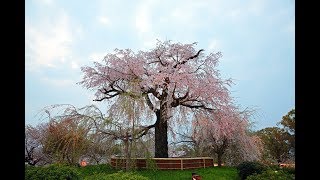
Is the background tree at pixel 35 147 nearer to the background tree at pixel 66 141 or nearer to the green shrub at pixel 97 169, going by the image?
the background tree at pixel 66 141

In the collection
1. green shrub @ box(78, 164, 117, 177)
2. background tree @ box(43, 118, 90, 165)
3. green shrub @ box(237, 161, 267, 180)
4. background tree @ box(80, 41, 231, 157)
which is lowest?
green shrub @ box(78, 164, 117, 177)

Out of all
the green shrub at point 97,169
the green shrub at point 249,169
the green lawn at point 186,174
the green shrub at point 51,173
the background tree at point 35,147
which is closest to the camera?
the green shrub at point 51,173

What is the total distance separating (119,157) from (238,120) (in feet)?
9.12

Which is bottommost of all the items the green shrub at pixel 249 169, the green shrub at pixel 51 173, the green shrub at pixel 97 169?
the green shrub at pixel 97 169

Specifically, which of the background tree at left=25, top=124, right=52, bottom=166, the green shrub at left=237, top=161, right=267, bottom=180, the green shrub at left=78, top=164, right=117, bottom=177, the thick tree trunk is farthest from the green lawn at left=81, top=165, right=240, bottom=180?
the background tree at left=25, top=124, right=52, bottom=166

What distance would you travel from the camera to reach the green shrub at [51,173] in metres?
4.03

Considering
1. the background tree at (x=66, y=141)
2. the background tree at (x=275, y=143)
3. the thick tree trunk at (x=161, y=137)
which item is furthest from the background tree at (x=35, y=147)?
the background tree at (x=275, y=143)

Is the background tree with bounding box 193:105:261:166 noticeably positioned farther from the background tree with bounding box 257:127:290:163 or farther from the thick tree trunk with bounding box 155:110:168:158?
the thick tree trunk with bounding box 155:110:168:158

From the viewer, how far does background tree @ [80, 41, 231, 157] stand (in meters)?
7.38

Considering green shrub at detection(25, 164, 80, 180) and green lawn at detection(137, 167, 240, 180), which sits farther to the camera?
green lawn at detection(137, 167, 240, 180)

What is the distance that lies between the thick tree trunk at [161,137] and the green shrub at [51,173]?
3.30 meters

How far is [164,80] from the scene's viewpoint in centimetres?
746
